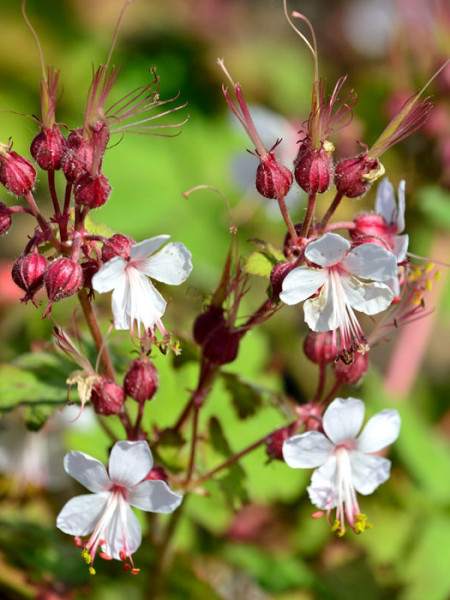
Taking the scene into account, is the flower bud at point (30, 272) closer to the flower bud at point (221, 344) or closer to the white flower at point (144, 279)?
the white flower at point (144, 279)

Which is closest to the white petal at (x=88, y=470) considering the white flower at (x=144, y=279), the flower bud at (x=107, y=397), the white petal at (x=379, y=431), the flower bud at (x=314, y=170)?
the flower bud at (x=107, y=397)

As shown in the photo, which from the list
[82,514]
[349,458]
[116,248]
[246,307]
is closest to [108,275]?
[116,248]

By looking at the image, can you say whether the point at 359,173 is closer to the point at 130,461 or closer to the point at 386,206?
the point at 386,206

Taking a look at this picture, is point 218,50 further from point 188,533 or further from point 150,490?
point 150,490

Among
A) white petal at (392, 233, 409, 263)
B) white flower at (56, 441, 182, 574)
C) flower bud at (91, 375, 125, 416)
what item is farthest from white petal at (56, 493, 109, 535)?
white petal at (392, 233, 409, 263)

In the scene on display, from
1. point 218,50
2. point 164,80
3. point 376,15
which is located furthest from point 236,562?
point 376,15
